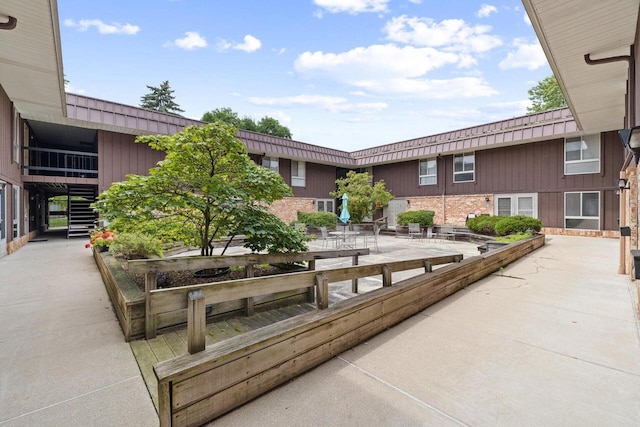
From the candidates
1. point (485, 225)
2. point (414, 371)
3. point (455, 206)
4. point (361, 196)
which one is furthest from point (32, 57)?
point (455, 206)

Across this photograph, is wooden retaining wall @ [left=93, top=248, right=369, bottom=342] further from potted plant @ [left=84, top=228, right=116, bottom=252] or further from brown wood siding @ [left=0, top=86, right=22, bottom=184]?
brown wood siding @ [left=0, top=86, right=22, bottom=184]

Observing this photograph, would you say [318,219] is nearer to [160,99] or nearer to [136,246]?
[136,246]

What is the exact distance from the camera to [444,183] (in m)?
17.5

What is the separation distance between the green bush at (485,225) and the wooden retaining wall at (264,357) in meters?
11.8

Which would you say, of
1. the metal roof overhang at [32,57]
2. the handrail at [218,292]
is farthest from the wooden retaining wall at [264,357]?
the metal roof overhang at [32,57]

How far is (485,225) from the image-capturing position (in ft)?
44.6

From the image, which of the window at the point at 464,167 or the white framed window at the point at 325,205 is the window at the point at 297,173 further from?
the window at the point at 464,167

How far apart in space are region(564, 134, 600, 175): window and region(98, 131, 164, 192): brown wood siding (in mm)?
19016

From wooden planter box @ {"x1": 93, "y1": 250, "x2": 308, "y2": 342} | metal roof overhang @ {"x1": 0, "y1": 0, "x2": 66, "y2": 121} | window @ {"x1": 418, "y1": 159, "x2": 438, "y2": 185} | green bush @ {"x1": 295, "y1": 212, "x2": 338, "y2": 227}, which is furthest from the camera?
window @ {"x1": 418, "y1": 159, "x2": 438, "y2": 185}

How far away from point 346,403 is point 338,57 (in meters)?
29.9

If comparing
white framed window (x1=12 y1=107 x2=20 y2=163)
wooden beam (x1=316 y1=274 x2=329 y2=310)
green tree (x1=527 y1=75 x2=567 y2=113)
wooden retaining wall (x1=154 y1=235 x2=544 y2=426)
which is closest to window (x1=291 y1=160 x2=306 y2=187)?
white framed window (x1=12 y1=107 x2=20 y2=163)

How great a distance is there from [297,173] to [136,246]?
14.1 m

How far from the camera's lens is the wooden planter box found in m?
2.95

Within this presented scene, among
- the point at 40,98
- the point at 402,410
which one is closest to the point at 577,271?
the point at 402,410
